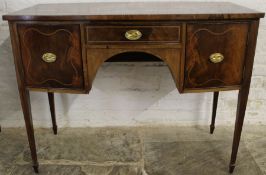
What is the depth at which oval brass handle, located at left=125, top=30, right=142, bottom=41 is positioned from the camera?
3.83 ft

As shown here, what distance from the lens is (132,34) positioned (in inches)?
46.0

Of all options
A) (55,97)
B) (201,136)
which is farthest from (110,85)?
(201,136)

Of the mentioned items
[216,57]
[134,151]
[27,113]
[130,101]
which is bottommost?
[134,151]

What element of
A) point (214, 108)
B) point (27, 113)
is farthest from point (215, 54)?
point (27, 113)

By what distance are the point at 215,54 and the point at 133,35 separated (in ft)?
1.14

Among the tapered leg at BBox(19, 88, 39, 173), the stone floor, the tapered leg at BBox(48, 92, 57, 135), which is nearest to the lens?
the tapered leg at BBox(19, 88, 39, 173)

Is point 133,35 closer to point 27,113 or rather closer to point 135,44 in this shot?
point 135,44

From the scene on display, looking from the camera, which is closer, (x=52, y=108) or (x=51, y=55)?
(x=51, y=55)

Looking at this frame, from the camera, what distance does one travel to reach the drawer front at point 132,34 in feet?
3.81

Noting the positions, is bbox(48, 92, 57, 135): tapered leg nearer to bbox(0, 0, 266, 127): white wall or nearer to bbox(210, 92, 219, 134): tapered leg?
bbox(0, 0, 266, 127): white wall

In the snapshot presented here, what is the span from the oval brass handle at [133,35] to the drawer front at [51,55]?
200 millimetres

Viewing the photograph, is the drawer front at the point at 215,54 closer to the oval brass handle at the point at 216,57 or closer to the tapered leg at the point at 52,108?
the oval brass handle at the point at 216,57

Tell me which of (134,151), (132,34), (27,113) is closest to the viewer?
(132,34)

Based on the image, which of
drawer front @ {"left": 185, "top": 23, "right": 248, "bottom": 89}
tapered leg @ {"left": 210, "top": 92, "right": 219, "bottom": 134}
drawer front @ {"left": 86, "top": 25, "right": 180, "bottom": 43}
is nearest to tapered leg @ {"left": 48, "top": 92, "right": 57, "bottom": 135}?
drawer front @ {"left": 86, "top": 25, "right": 180, "bottom": 43}
